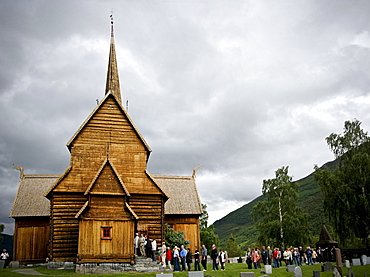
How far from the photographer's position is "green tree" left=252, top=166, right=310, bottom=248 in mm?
51716

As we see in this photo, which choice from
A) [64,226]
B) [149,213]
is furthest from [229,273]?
[64,226]

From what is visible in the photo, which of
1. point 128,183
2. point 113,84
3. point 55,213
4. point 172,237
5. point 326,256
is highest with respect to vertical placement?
point 113,84

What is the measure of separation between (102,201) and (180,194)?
19.0 m

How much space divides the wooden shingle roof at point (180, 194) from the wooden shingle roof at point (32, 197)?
522 inches

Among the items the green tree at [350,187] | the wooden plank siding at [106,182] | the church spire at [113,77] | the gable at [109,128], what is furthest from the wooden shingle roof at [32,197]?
the green tree at [350,187]

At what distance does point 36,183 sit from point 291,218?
33509mm

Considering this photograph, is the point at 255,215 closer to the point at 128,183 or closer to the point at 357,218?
the point at 357,218

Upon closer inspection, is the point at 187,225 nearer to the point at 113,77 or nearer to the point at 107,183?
the point at 107,183

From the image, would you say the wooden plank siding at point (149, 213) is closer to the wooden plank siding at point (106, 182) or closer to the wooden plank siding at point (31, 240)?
the wooden plank siding at point (106, 182)

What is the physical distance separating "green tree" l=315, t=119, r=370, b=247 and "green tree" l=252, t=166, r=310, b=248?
510 cm

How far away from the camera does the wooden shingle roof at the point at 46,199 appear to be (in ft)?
135

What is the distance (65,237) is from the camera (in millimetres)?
30719

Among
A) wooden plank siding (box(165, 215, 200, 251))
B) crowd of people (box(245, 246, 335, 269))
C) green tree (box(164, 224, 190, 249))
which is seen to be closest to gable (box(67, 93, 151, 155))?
green tree (box(164, 224, 190, 249))

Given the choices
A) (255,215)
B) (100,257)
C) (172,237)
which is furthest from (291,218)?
(100,257)
